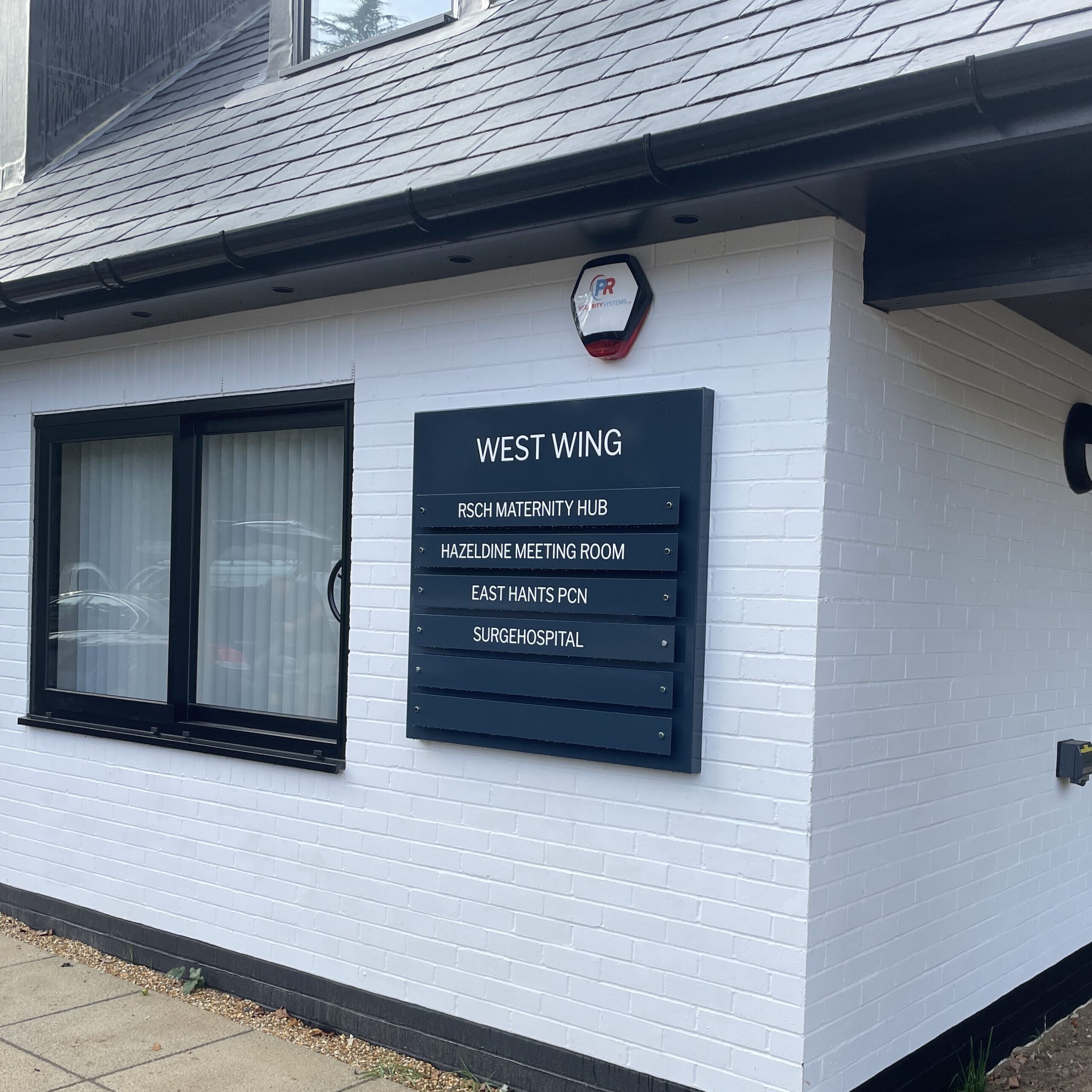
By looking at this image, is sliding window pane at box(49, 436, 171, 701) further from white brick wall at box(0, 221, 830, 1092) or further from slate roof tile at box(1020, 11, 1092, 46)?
slate roof tile at box(1020, 11, 1092, 46)

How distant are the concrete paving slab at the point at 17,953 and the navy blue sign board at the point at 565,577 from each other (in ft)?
8.51

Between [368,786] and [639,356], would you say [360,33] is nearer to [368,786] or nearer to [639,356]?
[639,356]

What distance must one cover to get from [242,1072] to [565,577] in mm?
2183

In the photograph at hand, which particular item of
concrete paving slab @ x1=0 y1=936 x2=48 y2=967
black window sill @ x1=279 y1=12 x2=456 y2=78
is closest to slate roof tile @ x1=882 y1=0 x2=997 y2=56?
black window sill @ x1=279 y1=12 x2=456 y2=78

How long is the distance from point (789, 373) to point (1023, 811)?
7.88ft

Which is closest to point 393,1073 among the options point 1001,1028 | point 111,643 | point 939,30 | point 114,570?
point 1001,1028

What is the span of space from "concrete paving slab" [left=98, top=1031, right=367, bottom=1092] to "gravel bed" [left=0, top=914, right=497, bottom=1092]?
76 millimetres

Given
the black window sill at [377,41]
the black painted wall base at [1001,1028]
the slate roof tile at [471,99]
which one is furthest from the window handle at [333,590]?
the black painted wall base at [1001,1028]

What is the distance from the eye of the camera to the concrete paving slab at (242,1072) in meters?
4.23

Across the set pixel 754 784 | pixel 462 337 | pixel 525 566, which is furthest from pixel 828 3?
pixel 754 784

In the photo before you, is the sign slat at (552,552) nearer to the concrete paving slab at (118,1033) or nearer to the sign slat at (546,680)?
the sign slat at (546,680)

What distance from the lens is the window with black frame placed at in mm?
5207

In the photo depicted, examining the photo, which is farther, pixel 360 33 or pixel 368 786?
pixel 360 33

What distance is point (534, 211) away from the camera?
3.83 meters
